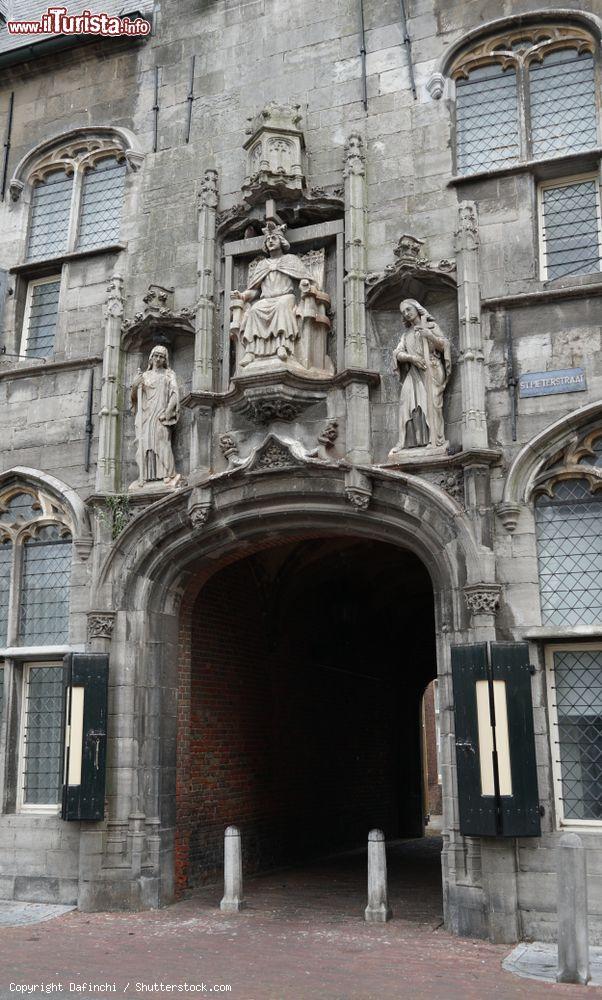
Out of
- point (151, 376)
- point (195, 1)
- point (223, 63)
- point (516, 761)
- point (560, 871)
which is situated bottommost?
point (560, 871)

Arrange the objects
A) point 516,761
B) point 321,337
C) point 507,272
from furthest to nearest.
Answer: point 321,337 → point 507,272 → point 516,761

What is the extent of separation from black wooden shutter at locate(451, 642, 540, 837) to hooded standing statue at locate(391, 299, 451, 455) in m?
2.30

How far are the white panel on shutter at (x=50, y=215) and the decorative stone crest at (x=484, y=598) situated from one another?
25.5ft

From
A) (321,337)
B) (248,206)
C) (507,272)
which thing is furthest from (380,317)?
(248,206)

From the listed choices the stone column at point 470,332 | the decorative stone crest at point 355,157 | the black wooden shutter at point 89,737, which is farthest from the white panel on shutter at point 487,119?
the black wooden shutter at point 89,737

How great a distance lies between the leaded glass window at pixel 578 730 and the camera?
9359 millimetres

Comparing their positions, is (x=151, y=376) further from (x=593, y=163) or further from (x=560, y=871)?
(x=560, y=871)

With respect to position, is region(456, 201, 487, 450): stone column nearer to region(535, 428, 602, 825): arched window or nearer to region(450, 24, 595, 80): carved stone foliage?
region(535, 428, 602, 825): arched window

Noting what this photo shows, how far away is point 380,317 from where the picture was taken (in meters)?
11.3

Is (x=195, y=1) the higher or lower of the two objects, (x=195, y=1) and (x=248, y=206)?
the higher

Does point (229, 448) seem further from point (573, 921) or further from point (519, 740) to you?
point (573, 921)

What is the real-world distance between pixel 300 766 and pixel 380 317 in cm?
738

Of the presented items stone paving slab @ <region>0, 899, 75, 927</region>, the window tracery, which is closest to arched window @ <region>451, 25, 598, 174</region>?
the window tracery

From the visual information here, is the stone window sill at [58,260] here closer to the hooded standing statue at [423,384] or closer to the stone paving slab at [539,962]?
the hooded standing statue at [423,384]
